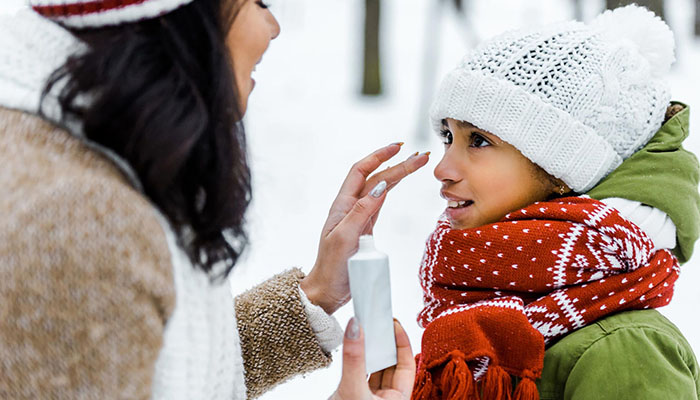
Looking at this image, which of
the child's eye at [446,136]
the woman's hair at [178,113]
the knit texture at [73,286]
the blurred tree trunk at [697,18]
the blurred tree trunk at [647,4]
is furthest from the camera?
the blurred tree trunk at [697,18]

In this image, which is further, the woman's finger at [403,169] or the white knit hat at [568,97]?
the woman's finger at [403,169]

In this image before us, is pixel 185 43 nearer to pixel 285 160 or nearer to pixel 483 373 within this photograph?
pixel 483 373

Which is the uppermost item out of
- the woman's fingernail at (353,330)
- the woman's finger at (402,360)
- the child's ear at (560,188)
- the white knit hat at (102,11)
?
the white knit hat at (102,11)

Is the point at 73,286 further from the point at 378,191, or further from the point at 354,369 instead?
the point at 378,191

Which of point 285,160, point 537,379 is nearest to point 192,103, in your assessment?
point 537,379

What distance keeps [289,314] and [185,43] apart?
83 centimetres

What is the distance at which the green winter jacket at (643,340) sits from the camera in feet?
4.72

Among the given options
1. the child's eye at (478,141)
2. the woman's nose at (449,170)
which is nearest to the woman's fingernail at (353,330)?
the woman's nose at (449,170)

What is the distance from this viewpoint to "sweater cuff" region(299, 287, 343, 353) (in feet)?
5.58

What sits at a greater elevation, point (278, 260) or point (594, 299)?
point (594, 299)

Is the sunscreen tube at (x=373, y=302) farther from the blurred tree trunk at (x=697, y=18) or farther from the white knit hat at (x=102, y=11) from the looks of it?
the blurred tree trunk at (x=697, y=18)

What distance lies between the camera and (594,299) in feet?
5.09

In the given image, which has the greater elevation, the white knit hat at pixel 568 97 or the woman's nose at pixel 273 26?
the woman's nose at pixel 273 26

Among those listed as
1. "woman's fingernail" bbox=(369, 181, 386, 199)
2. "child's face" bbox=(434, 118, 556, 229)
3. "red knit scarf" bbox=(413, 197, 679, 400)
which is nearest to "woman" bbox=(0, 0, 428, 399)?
"red knit scarf" bbox=(413, 197, 679, 400)
